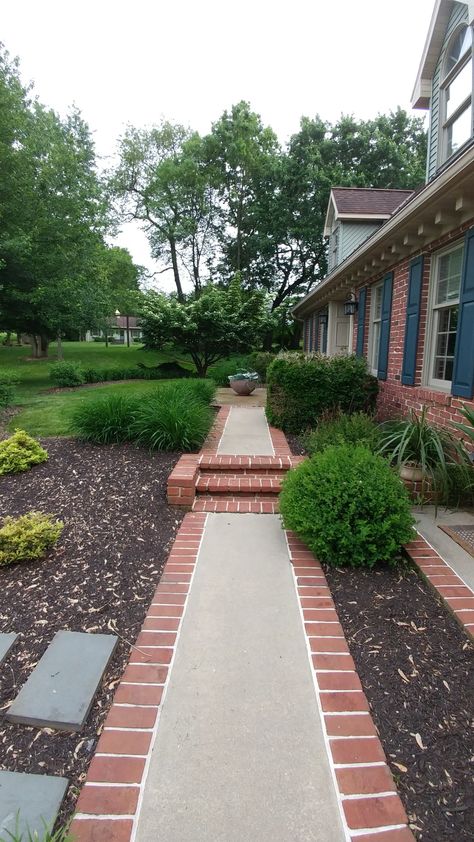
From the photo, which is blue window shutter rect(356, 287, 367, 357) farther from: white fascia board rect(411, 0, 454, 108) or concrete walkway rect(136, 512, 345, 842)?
concrete walkway rect(136, 512, 345, 842)

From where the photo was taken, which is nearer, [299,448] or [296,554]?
[296,554]

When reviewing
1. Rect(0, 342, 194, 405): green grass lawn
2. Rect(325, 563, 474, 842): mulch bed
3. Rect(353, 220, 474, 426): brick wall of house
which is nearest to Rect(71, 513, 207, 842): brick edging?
Rect(325, 563, 474, 842): mulch bed

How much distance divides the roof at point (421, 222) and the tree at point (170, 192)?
18.3 meters

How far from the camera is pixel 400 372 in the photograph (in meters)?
5.79

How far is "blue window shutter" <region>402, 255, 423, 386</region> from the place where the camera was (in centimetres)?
510

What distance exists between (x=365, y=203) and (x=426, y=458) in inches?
419

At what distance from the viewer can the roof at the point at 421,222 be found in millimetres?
3388

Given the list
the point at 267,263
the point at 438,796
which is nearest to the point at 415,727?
the point at 438,796

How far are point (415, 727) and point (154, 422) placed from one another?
396 cm

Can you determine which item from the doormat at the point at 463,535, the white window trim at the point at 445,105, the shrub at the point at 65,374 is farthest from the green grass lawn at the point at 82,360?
the doormat at the point at 463,535

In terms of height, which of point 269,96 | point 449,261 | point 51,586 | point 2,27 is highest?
point 269,96

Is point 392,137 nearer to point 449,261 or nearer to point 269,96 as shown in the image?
point 269,96

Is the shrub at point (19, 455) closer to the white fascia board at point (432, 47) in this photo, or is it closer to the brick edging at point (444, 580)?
the brick edging at point (444, 580)

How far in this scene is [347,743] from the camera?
156cm
